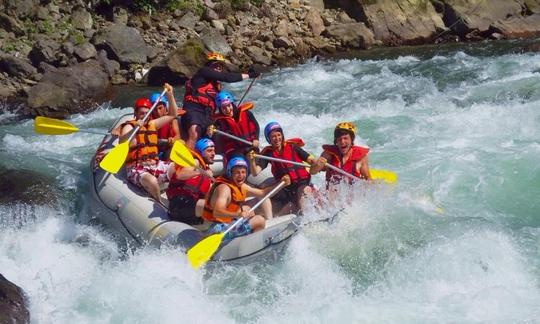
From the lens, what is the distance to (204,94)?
781 centimetres

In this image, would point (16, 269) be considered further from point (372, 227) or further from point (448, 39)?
point (448, 39)

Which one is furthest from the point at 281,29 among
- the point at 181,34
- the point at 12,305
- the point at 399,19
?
the point at 12,305

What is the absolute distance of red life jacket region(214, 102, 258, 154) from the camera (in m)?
7.18

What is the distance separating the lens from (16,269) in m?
6.14

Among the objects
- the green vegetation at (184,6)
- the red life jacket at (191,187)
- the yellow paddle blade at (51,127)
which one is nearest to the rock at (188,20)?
the green vegetation at (184,6)

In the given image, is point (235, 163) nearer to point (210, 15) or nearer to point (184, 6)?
point (210, 15)

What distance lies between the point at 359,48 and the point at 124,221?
9.86 meters

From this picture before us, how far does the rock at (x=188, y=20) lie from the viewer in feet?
48.9

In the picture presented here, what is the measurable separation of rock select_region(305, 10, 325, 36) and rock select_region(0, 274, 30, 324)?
11.1 metres

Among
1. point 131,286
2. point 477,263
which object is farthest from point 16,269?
point 477,263

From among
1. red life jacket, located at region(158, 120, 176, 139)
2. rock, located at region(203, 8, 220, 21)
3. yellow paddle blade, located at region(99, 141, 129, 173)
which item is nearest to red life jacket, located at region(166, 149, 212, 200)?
yellow paddle blade, located at region(99, 141, 129, 173)

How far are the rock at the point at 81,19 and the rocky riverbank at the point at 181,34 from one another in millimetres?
20

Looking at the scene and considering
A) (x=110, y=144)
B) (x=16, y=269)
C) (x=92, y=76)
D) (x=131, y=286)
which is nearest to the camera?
(x=131, y=286)

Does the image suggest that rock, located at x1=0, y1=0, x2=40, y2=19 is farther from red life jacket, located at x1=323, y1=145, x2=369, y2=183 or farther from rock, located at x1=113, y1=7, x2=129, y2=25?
red life jacket, located at x1=323, y1=145, x2=369, y2=183
